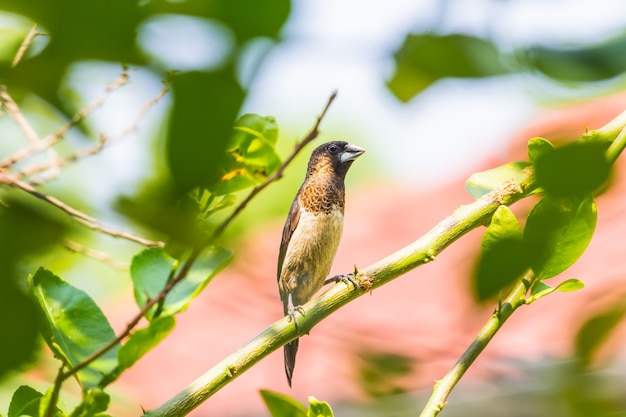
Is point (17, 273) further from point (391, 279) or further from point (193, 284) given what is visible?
point (391, 279)

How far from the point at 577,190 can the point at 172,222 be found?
0.23 m

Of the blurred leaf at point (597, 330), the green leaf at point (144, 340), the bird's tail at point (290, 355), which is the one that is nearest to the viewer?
the blurred leaf at point (597, 330)

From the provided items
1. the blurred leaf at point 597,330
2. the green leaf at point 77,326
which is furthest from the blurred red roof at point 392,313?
the green leaf at point 77,326

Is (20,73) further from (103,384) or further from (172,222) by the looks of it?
(103,384)

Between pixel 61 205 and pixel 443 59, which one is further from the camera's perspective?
pixel 61 205

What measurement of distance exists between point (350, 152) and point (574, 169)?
6.32ft

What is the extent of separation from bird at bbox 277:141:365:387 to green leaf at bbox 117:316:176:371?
4.84 feet

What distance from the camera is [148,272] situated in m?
0.91

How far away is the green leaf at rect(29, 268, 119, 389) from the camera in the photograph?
828 millimetres

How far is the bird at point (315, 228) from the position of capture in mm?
2314

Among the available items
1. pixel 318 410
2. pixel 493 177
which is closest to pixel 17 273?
pixel 318 410

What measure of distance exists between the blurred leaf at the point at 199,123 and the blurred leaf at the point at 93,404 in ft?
1.47

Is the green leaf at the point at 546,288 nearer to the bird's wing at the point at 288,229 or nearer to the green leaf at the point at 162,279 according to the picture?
the green leaf at the point at 162,279

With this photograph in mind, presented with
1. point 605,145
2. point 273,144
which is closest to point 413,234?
point 273,144
